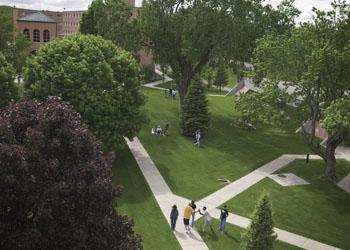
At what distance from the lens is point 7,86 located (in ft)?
95.5

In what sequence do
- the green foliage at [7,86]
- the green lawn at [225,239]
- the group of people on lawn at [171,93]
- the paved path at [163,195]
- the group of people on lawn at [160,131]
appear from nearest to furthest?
1. the green lawn at [225,239]
2. the paved path at [163,195]
3. the green foliage at [7,86]
4. the group of people on lawn at [160,131]
5. the group of people on lawn at [171,93]

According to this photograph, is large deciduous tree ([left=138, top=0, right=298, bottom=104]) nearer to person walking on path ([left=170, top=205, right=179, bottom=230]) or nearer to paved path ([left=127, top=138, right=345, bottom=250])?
paved path ([left=127, top=138, right=345, bottom=250])

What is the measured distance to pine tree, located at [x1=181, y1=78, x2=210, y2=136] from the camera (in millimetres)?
40250

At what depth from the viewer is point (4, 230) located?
1062 cm

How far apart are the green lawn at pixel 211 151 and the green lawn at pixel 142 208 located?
75.3 inches

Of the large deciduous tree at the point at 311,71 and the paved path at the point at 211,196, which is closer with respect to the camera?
the paved path at the point at 211,196

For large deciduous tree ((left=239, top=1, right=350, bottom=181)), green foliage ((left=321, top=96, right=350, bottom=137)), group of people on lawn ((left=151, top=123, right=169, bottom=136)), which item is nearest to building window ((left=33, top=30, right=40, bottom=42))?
group of people on lawn ((left=151, top=123, right=169, bottom=136))

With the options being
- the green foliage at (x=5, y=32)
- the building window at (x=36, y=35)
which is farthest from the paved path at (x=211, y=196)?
the building window at (x=36, y=35)

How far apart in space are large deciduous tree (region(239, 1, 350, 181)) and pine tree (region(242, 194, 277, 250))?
9688 millimetres

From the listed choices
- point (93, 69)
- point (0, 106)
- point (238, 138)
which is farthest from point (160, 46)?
point (0, 106)

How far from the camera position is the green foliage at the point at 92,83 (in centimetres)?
2952

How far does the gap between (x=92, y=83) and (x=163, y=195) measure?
8.74m

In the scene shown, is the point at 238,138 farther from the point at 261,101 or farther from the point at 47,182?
the point at 47,182

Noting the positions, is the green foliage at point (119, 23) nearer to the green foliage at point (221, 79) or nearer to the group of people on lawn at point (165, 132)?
the group of people on lawn at point (165, 132)
